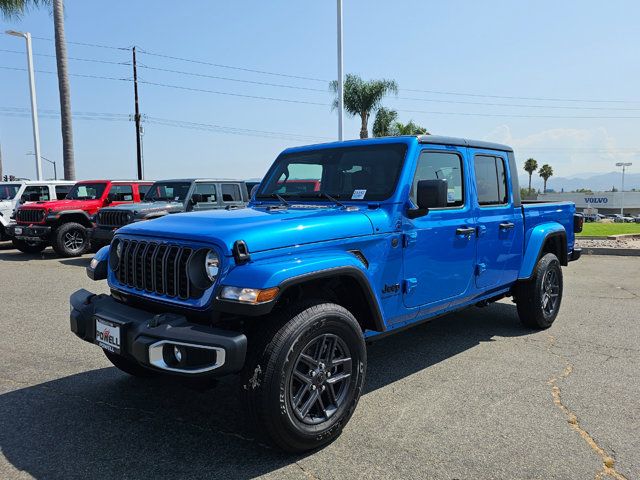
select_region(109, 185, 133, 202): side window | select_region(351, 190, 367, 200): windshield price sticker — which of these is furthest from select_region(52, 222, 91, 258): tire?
select_region(351, 190, 367, 200): windshield price sticker

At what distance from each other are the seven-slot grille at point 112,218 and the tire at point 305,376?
8.43 m

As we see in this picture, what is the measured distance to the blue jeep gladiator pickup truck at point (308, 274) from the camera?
278 centimetres

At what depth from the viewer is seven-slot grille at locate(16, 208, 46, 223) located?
12125 mm

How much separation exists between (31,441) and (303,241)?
212 centimetres

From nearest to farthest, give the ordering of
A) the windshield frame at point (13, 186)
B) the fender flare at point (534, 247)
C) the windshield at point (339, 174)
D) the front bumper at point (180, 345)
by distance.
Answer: the front bumper at point (180, 345), the windshield at point (339, 174), the fender flare at point (534, 247), the windshield frame at point (13, 186)

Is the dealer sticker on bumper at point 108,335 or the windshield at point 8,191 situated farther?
the windshield at point 8,191

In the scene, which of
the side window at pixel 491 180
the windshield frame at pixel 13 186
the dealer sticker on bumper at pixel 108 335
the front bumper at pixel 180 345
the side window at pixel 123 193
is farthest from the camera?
the windshield frame at pixel 13 186

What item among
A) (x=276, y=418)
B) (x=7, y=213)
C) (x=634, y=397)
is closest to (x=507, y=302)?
(x=634, y=397)

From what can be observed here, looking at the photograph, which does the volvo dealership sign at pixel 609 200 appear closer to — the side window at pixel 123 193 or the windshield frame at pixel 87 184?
the side window at pixel 123 193

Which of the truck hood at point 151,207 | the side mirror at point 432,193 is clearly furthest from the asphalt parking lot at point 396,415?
the truck hood at point 151,207

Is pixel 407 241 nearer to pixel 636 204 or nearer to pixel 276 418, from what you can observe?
pixel 276 418

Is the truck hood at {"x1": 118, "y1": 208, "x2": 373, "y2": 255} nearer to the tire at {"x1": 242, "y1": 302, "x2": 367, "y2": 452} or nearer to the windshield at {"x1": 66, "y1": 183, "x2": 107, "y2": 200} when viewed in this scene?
the tire at {"x1": 242, "y1": 302, "x2": 367, "y2": 452}

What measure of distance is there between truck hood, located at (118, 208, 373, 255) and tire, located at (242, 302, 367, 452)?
17.6 inches

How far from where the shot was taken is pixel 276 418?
9.09ft
